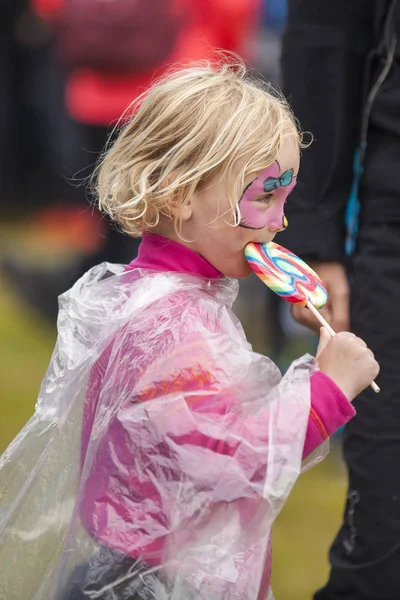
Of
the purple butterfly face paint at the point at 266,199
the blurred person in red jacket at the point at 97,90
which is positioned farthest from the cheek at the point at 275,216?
the blurred person in red jacket at the point at 97,90

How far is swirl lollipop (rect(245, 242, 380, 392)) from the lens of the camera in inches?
68.1

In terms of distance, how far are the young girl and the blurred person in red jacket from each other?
2029mm

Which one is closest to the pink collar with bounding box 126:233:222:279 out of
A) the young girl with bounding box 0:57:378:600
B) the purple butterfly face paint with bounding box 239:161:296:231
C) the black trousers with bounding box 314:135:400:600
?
the young girl with bounding box 0:57:378:600

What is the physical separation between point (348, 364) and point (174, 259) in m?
0.36

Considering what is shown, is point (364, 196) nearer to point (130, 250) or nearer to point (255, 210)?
point (255, 210)

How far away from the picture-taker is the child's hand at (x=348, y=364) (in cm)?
161

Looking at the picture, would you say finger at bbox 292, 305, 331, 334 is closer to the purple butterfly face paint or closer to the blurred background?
the purple butterfly face paint

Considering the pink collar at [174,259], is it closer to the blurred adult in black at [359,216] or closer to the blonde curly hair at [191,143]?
the blonde curly hair at [191,143]

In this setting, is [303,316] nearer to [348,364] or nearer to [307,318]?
[307,318]

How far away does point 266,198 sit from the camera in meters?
1.73

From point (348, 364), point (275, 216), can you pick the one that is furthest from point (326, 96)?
point (348, 364)

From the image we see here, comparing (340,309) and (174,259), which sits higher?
(174,259)

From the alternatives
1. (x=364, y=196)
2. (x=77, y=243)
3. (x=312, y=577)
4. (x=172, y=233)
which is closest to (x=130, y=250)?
(x=77, y=243)

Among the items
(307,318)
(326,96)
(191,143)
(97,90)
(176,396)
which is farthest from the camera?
(97,90)
